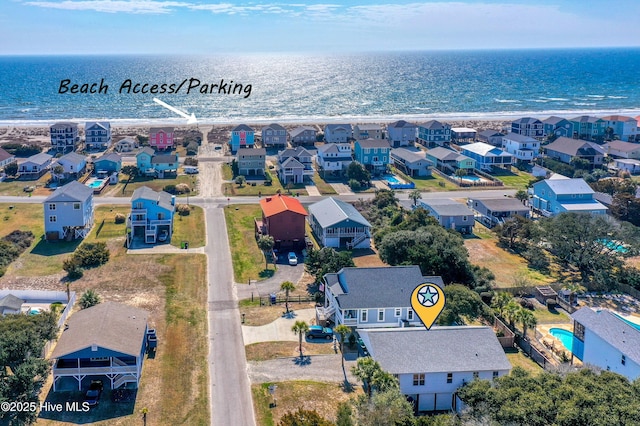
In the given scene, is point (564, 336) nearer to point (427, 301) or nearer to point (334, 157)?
point (427, 301)

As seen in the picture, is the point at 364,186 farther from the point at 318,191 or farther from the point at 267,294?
the point at 267,294

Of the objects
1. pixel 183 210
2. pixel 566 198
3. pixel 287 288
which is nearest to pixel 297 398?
pixel 287 288

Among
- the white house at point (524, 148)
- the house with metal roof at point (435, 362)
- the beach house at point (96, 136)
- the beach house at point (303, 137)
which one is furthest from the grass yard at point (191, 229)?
the white house at point (524, 148)

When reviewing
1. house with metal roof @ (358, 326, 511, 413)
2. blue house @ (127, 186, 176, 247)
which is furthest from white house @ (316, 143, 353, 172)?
house with metal roof @ (358, 326, 511, 413)

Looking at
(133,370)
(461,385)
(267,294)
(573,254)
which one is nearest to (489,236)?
(573,254)

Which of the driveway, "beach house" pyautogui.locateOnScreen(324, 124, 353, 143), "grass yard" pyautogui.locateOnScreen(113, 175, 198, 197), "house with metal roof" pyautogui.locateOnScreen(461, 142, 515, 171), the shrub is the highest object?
"beach house" pyautogui.locateOnScreen(324, 124, 353, 143)

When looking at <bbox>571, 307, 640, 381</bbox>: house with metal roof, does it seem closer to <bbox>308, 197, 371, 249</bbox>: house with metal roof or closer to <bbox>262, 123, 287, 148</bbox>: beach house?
<bbox>308, 197, 371, 249</bbox>: house with metal roof

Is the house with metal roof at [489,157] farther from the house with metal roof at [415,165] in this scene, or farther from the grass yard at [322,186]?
the grass yard at [322,186]
